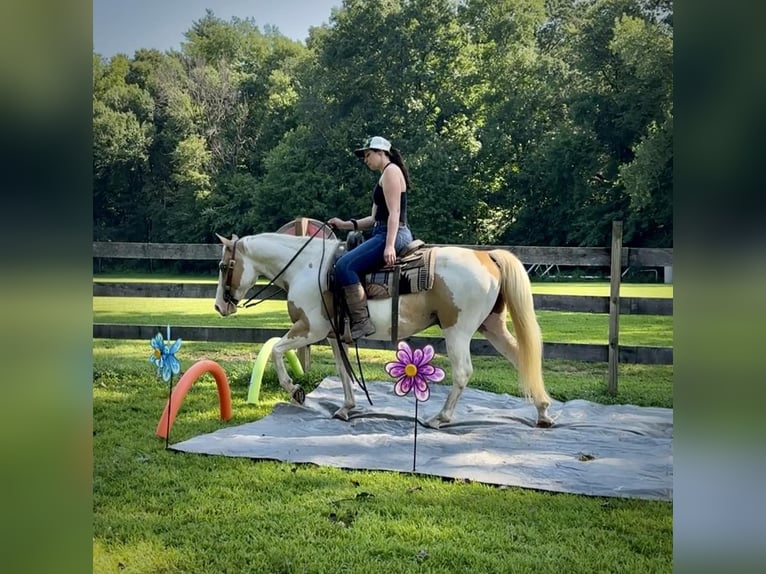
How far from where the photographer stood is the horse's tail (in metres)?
2.90

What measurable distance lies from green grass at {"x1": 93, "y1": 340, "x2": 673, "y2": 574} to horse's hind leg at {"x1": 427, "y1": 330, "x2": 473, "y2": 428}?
644 mm

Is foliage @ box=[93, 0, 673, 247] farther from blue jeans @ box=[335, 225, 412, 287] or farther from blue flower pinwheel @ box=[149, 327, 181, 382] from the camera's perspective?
blue flower pinwheel @ box=[149, 327, 181, 382]

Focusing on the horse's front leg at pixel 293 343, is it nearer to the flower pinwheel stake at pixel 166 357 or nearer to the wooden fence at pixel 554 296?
the wooden fence at pixel 554 296

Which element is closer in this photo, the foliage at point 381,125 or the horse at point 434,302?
the horse at point 434,302

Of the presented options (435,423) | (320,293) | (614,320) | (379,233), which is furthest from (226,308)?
(614,320)

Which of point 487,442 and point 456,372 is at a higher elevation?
point 456,372

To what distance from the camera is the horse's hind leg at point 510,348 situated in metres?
2.93

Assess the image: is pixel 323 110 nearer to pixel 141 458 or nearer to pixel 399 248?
pixel 399 248

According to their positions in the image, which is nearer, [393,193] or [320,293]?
[393,193]

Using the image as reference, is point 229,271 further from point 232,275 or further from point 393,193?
point 393,193

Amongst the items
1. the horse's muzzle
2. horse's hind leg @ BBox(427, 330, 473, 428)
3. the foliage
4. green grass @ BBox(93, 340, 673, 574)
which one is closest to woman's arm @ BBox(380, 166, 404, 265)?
the foliage

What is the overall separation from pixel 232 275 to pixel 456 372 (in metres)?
1.26

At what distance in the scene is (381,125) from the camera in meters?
3.53

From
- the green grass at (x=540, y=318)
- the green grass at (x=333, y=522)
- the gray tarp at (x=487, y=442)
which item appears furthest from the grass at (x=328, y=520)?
the green grass at (x=540, y=318)
